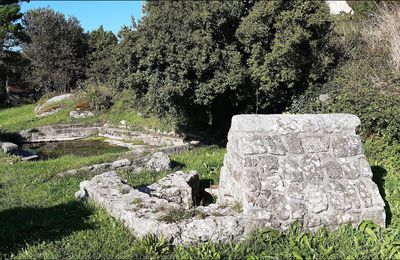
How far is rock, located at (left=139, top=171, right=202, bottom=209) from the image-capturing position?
5.84 meters

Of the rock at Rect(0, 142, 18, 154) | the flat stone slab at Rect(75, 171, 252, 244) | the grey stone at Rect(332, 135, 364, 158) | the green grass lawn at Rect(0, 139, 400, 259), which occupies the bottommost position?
the green grass lawn at Rect(0, 139, 400, 259)

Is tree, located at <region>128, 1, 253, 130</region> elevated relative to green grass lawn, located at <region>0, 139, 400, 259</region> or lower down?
elevated

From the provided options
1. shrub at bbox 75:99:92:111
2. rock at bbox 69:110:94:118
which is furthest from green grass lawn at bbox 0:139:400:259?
shrub at bbox 75:99:92:111

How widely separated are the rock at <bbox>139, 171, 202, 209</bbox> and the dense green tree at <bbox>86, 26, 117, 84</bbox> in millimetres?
17412

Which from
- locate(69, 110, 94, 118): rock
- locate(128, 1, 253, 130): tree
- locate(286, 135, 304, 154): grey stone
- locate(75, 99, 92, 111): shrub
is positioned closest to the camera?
locate(286, 135, 304, 154): grey stone

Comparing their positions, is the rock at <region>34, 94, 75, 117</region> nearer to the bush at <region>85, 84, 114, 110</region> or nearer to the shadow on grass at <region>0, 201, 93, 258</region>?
the bush at <region>85, 84, 114, 110</region>

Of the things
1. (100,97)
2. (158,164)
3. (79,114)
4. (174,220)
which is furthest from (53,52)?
(174,220)

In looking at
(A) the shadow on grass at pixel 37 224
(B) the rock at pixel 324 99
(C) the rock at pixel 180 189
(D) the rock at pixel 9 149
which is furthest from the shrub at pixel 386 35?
(D) the rock at pixel 9 149

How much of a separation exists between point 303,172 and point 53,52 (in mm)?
26373

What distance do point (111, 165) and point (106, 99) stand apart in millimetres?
12418

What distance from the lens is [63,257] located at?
3850 millimetres

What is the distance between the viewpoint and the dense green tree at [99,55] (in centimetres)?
2470

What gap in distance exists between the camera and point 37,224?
509 cm

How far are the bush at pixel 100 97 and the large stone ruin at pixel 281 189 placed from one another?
1659 cm
